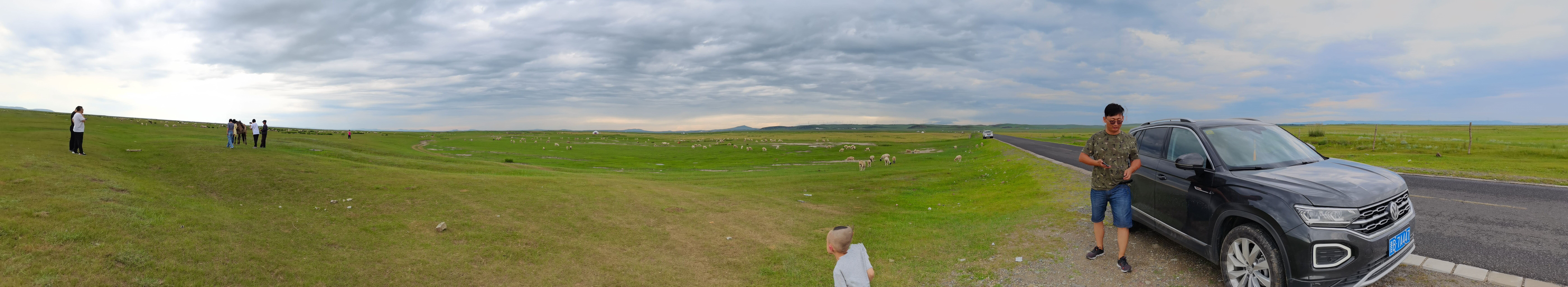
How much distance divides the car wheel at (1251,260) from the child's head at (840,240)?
14.3 feet

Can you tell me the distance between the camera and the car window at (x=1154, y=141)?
8.06 metres

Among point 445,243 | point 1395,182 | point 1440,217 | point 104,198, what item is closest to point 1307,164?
point 1395,182

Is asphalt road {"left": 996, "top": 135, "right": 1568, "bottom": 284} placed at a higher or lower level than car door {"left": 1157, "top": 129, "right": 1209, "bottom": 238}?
lower

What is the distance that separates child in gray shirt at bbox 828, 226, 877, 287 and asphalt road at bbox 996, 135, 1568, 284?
20.4 ft

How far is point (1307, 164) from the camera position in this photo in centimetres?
675

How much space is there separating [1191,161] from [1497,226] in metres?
7.44

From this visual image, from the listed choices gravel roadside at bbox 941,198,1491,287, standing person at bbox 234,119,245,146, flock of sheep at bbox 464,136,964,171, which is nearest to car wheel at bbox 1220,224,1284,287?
gravel roadside at bbox 941,198,1491,287

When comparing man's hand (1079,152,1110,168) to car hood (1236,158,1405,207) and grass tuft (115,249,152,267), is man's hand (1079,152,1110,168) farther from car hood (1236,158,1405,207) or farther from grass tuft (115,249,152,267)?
grass tuft (115,249,152,267)

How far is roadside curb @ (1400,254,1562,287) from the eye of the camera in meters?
6.12

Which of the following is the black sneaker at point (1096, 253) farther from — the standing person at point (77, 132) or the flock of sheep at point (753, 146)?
the standing person at point (77, 132)

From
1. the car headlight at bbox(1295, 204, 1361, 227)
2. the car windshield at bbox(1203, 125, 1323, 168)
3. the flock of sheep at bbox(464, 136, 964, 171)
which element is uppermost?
the car windshield at bbox(1203, 125, 1323, 168)

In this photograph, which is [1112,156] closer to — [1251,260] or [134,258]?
[1251,260]

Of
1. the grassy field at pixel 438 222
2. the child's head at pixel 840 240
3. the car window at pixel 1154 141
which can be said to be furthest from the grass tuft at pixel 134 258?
the car window at pixel 1154 141

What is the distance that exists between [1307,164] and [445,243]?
12.7 metres
